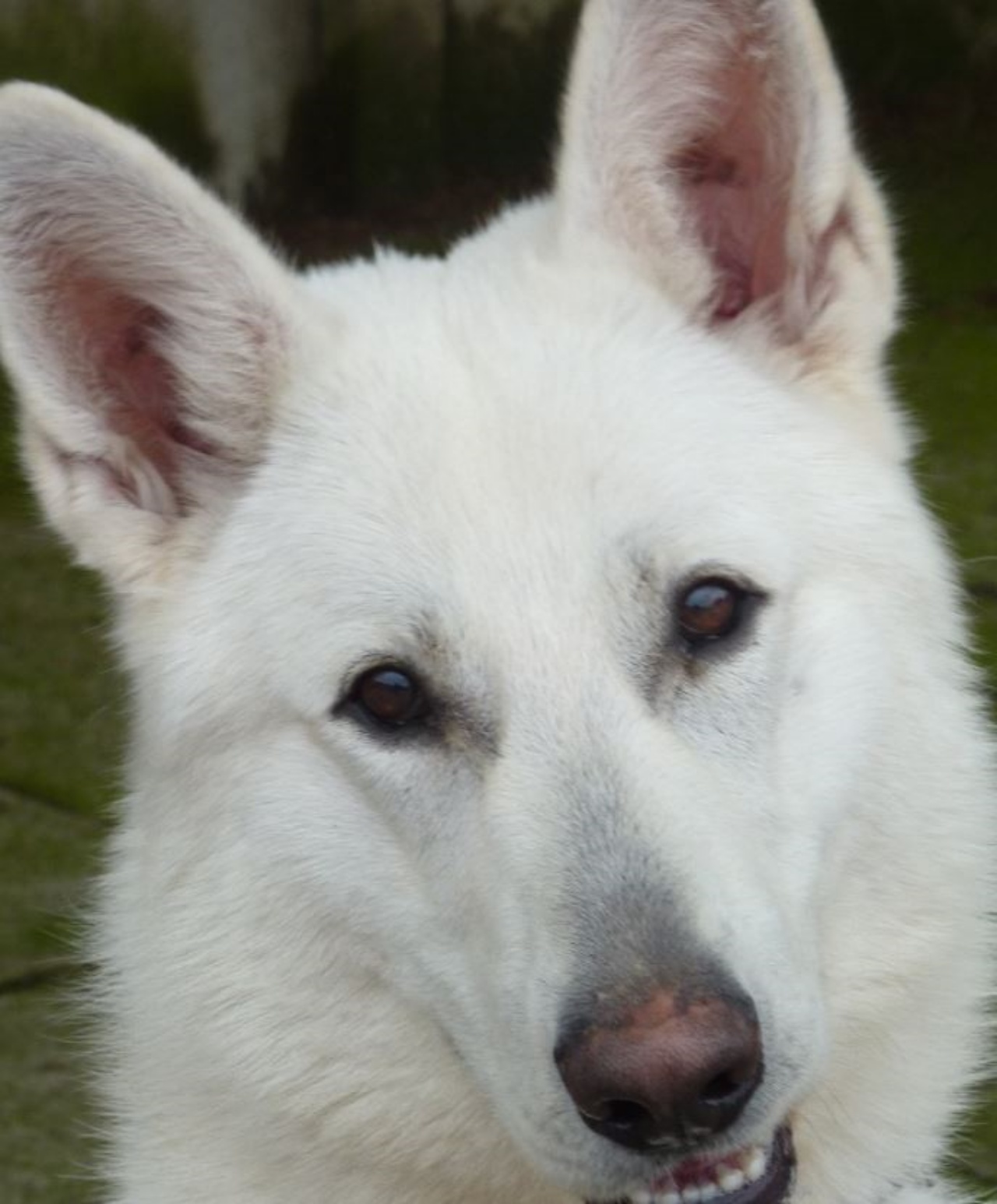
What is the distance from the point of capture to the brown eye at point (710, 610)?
288cm

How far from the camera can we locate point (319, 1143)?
3064 millimetres

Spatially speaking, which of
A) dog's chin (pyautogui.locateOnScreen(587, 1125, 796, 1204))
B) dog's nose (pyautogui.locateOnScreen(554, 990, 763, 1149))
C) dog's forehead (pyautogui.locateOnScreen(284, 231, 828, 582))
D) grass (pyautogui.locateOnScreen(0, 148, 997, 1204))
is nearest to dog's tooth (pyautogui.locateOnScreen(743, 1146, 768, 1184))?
dog's chin (pyautogui.locateOnScreen(587, 1125, 796, 1204))

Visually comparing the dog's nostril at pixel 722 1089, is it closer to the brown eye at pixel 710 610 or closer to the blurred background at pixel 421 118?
the brown eye at pixel 710 610

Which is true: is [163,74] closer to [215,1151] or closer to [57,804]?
[57,804]

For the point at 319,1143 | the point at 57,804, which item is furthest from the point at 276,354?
the point at 57,804

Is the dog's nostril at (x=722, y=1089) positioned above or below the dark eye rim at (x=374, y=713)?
below

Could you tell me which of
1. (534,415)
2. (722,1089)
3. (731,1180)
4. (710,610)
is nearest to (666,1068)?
(722,1089)

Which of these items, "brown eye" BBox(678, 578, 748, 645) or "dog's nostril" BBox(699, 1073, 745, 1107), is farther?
"brown eye" BBox(678, 578, 748, 645)

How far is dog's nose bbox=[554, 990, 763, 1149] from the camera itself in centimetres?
246

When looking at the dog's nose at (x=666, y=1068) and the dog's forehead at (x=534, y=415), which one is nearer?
the dog's nose at (x=666, y=1068)

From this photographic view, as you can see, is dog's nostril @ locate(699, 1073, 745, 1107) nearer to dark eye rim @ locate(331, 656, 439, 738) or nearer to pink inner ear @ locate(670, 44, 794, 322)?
dark eye rim @ locate(331, 656, 439, 738)

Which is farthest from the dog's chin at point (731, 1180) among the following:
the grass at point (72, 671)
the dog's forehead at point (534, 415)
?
the grass at point (72, 671)

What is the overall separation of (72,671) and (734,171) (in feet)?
13.2

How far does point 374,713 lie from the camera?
294cm
